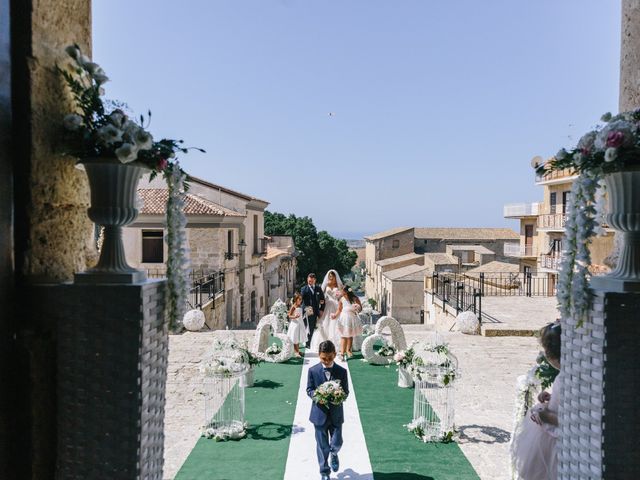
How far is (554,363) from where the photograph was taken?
3.60 meters

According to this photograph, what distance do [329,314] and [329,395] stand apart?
203 inches

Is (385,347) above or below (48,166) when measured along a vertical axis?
below

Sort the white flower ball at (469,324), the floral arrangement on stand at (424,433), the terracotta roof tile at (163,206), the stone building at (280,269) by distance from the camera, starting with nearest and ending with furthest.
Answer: the floral arrangement on stand at (424,433), the white flower ball at (469,324), the terracotta roof tile at (163,206), the stone building at (280,269)

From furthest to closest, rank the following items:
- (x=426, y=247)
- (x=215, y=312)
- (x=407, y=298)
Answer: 1. (x=426, y=247)
2. (x=407, y=298)
3. (x=215, y=312)

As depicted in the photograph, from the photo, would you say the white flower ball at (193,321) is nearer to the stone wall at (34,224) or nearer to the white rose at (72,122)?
the stone wall at (34,224)

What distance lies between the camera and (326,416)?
5.11 metres

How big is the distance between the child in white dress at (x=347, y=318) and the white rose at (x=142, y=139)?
740 centimetres

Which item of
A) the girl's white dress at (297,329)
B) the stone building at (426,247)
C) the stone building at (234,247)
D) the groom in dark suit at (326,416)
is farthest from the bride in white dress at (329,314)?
the stone building at (426,247)

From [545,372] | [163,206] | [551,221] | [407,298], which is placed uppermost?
[163,206]

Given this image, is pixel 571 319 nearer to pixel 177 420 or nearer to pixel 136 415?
pixel 136 415

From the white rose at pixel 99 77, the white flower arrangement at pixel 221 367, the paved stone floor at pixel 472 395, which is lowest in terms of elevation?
the paved stone floor at pixel 472 395

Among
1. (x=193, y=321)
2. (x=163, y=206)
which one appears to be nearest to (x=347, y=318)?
(x=193, y=321)

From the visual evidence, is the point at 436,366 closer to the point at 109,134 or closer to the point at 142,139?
the point at 142,139

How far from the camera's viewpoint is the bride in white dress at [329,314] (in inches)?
400
